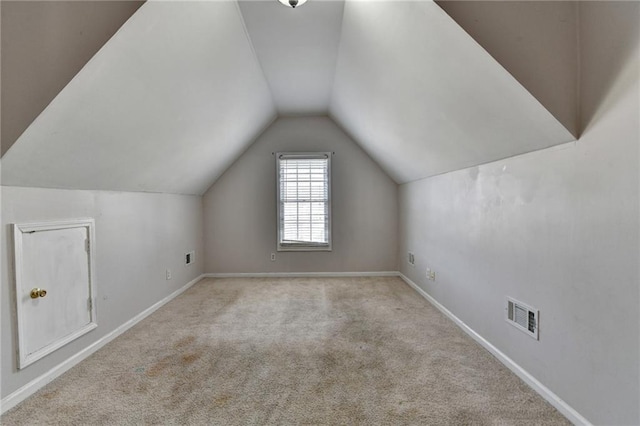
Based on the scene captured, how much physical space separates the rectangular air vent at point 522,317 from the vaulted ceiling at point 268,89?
1.00 m

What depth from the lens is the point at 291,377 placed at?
6.86 feet

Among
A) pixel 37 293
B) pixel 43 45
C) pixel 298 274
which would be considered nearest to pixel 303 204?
pixel 298 274

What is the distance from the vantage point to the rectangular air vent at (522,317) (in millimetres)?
1924

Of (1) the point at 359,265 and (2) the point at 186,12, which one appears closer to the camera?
(2) the point at 186,12

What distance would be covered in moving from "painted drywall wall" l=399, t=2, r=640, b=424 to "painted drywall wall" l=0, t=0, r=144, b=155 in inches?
89.9

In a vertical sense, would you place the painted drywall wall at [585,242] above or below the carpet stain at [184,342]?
above

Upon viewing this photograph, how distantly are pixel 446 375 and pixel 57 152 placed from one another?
2845 mm

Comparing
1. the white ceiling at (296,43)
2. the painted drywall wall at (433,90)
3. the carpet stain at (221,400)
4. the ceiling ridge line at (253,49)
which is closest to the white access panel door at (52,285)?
the carpet stain at (221,400)

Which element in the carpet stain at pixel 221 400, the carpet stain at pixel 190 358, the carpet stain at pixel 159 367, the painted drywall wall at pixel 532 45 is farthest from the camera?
the carpet stain at pixel 190 358

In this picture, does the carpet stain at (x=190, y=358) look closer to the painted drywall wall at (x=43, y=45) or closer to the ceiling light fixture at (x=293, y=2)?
the painted drywall wall at (x=43, y=45)

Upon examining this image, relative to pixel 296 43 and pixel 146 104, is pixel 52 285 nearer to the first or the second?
pixel 146 104

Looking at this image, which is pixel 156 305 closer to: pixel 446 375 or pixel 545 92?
pixel 446 375

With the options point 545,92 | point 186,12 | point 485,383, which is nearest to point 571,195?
point 545,92

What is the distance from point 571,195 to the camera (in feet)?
5.43
